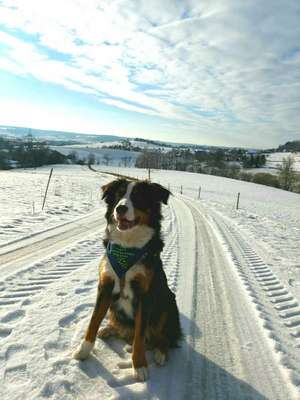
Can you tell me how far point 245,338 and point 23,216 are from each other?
37.6 ft

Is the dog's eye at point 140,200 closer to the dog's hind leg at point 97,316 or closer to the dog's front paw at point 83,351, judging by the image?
the dog's hind leg at point 97,316

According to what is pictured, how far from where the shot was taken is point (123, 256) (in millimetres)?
3820

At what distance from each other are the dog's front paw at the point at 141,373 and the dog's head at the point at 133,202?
1601mm

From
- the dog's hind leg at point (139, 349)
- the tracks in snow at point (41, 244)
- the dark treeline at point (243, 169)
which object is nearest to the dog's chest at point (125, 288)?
the dog's hind leg at point (139, 349)

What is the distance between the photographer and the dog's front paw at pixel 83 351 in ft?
12.5

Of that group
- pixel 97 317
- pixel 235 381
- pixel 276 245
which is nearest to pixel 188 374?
pixel 235 381

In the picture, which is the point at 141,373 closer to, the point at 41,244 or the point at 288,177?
the point at 41,244

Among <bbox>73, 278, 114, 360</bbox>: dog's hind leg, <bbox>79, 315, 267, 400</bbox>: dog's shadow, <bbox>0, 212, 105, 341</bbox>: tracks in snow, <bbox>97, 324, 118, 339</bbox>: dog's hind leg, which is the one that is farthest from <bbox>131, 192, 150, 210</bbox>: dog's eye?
<bbox>0, 212, 105, 341</bbox>: tracks in snow

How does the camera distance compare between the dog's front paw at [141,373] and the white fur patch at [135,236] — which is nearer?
the dog's front paw at [141,373]

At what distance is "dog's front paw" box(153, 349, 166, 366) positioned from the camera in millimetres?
3834

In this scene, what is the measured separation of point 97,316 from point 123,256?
0.81m

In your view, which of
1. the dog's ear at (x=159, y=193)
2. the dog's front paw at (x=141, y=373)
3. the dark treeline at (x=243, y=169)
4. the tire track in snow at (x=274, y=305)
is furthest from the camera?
the dark treeline at (x=243, y=169)

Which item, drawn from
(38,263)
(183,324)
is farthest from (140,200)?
(38,263)

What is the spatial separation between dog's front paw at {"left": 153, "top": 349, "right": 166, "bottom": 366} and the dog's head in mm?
1563
